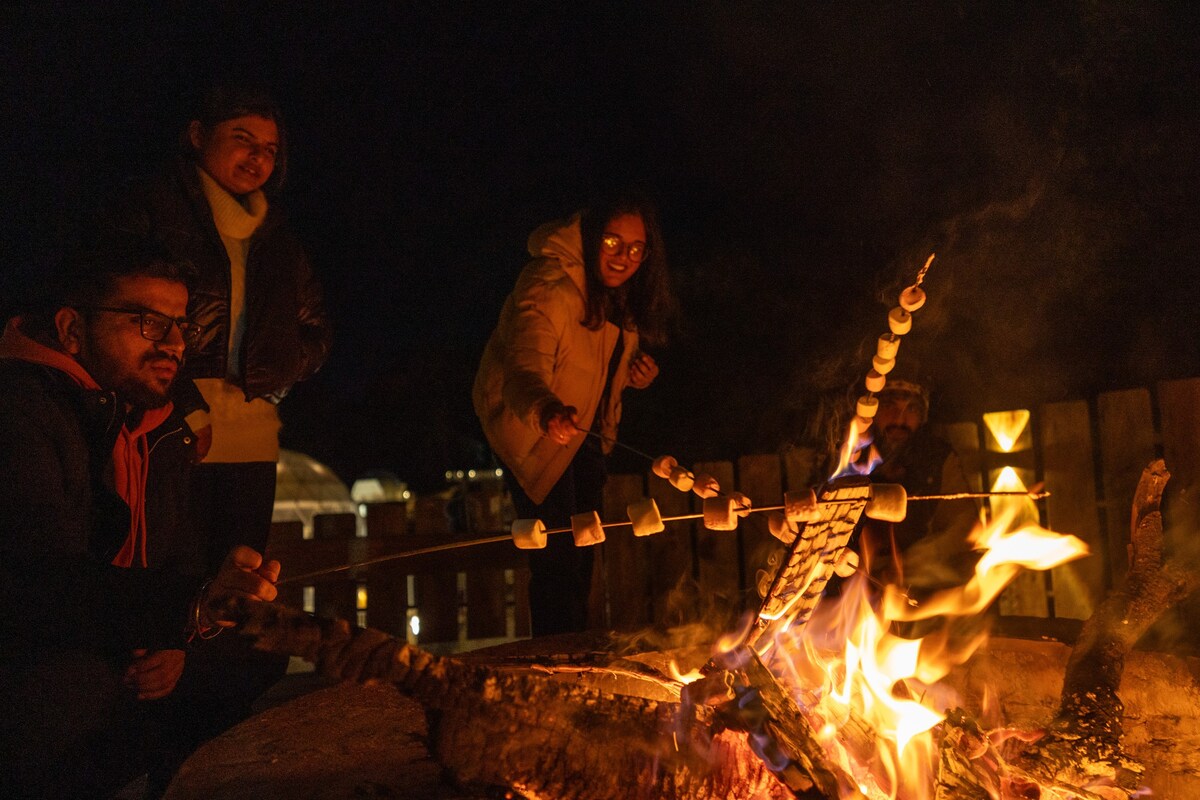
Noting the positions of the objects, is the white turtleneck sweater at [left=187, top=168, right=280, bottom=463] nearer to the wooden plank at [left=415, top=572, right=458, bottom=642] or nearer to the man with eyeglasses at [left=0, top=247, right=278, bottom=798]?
the man with eyeglasses at [left=0, top=247, right=278, bottom=798]

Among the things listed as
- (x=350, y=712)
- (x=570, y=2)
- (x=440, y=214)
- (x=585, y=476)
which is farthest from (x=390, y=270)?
(x=350, y=712)

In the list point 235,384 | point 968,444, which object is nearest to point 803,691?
point 235,384

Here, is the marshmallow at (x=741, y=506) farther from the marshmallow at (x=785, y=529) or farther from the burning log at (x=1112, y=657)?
the burning log at (x=1112, y=657)

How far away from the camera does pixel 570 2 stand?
9523mm

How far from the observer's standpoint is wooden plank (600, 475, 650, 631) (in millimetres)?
5527

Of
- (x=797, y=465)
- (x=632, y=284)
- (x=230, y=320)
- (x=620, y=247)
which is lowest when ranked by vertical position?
(x=797, y=465)

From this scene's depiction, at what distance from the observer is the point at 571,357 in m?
3.85

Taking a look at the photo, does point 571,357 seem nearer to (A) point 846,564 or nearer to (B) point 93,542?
(A) point 846,564

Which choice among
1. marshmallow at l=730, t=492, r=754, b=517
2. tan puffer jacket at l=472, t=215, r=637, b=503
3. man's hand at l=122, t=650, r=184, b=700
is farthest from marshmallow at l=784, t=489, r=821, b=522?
man's hand at l=122, t=650, r=184, b=700

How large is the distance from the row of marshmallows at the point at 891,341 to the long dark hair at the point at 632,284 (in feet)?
5.02

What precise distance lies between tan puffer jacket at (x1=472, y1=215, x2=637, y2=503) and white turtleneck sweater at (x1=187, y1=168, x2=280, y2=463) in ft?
3.18

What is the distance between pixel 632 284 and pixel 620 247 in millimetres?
308

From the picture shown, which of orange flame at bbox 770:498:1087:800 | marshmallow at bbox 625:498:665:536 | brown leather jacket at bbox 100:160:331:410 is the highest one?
brown leather jacket at bbox 100:160:331:410

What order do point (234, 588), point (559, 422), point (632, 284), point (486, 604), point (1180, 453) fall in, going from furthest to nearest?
point (486, 604) < point (632, 284) < point (1180, 453) < point (559, 422) < point (234, 588)
